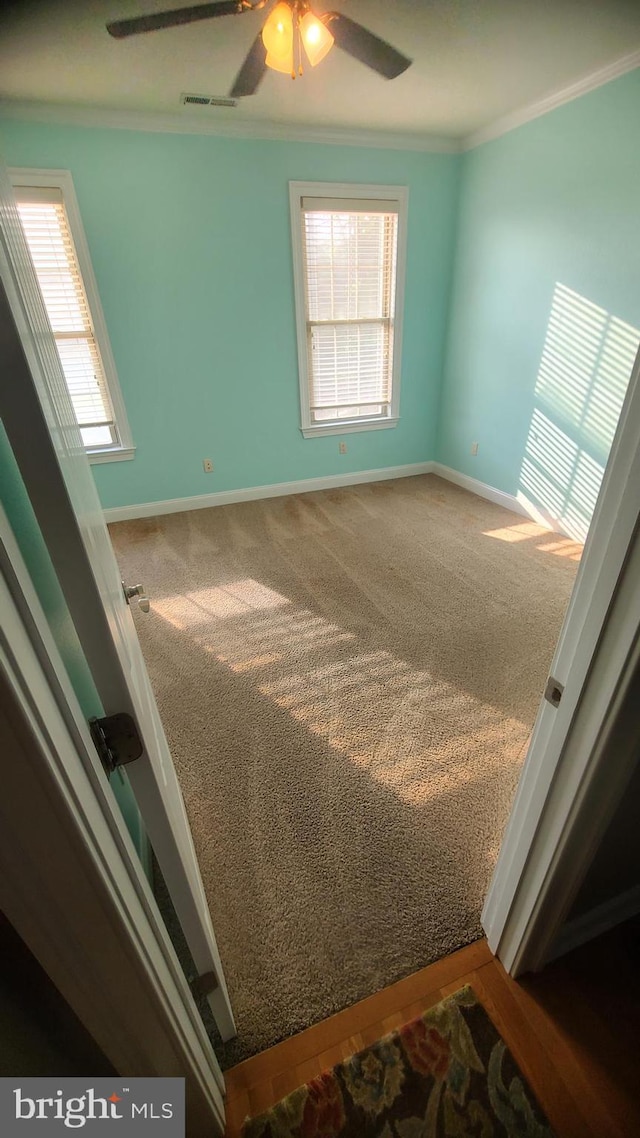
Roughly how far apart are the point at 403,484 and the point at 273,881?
3505 mm

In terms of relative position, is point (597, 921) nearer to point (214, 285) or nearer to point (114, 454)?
point (114, 454)

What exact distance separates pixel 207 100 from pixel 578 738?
3.66 meters

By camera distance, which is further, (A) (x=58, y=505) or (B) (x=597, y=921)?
(B) (x=597, y=921)

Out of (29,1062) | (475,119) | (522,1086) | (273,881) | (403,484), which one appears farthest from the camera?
(403,484)

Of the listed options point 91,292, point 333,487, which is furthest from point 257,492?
point 91,292

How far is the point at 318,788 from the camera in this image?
1.48m

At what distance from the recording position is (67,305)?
291 centimetres

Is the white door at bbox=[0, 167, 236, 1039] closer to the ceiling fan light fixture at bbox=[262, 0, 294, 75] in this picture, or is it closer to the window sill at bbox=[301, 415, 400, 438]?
the ceiling fan light fixture at bbox=[262, 0, 294, 75]

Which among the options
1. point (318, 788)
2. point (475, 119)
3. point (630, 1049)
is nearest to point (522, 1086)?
point (630, 1049)

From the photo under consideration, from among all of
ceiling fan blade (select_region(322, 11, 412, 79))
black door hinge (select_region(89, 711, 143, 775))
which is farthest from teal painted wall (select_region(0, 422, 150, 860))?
ceiling fan blade (select_region(322, 11, 412, 79))

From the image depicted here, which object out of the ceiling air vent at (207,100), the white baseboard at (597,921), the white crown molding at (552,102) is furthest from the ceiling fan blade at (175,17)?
the white baseboard at (597,921)

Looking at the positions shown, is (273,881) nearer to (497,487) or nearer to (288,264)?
(497,487)

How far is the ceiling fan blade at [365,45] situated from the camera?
1.61m

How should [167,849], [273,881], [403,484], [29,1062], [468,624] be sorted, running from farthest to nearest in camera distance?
[403,484], [468,624], [273,881], [167,849], [29,1062]
